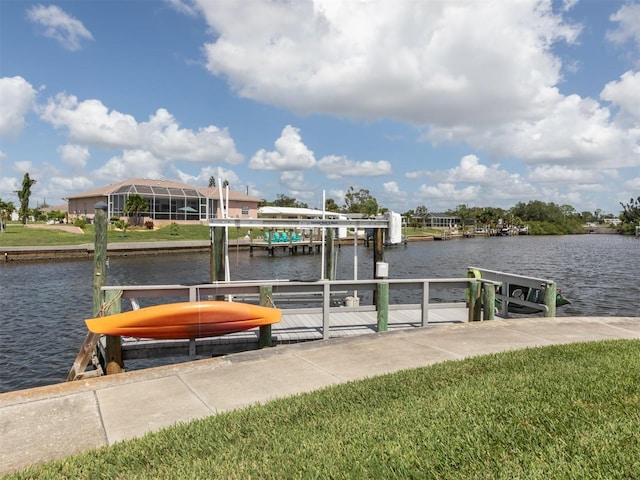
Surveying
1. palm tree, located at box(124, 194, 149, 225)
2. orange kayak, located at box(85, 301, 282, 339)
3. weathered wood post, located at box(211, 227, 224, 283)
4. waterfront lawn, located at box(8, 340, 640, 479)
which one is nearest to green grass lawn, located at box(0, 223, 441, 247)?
palm tree, located at box(124, 194, 149, 225)

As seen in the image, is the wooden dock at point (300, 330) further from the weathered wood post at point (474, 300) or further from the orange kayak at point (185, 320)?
the weathered wood post at point (474, 300)

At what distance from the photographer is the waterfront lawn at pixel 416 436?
3.43 metres

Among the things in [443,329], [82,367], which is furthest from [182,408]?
[443,329]

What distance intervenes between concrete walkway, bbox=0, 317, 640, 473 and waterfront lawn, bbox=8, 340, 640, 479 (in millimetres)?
512

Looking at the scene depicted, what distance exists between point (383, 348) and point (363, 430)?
340cm

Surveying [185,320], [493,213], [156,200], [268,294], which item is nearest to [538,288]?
[268,294]

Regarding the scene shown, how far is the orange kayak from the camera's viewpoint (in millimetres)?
7414

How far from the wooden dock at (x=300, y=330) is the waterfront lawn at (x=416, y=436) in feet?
12.3

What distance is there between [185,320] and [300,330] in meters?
2.64

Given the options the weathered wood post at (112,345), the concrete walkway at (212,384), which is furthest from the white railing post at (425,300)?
the weathered wood post at (112,345)

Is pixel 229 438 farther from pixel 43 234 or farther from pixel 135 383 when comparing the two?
pixel 43 234

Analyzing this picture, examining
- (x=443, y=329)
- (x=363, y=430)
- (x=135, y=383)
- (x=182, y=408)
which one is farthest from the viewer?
(x=443, y=329)

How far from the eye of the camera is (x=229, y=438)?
13.6 ft

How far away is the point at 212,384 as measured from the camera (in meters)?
5.88
